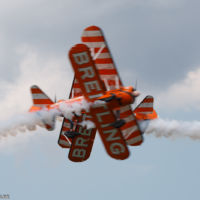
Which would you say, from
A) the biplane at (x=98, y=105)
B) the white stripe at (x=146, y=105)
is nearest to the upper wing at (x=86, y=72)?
the biplane at (x=98, y=105)

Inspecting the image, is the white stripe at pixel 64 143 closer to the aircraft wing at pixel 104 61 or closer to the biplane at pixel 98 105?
the biplane at pixel 98 105

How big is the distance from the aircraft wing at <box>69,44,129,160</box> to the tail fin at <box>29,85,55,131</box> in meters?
3.11

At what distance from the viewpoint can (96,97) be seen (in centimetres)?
3500

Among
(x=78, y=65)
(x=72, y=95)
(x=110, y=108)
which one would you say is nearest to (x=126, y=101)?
(x=110, y=108)

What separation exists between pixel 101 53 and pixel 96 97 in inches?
149

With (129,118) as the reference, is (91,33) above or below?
above

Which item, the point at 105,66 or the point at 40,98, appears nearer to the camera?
the point at 105,66

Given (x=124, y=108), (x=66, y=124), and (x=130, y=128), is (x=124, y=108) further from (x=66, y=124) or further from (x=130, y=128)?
(x=66, y=124)

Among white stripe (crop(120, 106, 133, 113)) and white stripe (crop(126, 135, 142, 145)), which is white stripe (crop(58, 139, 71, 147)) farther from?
white stripe (crop(120, 106, 133, 113))

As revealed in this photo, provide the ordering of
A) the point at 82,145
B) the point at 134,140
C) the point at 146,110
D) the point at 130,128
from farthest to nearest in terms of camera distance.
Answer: the point at 146,110
the point at 82,145
the point at 134,140
the point at 130,128

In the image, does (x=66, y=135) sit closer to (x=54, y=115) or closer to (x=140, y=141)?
(x=54, y=115)

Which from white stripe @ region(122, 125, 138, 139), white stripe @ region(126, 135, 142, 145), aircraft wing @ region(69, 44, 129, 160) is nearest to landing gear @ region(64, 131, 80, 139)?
aircraft wing @ region(69, 44, 129, 160)

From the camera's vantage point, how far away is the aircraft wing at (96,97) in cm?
3398

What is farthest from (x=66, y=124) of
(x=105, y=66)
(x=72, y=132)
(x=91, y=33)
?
(x=91, y=33)
